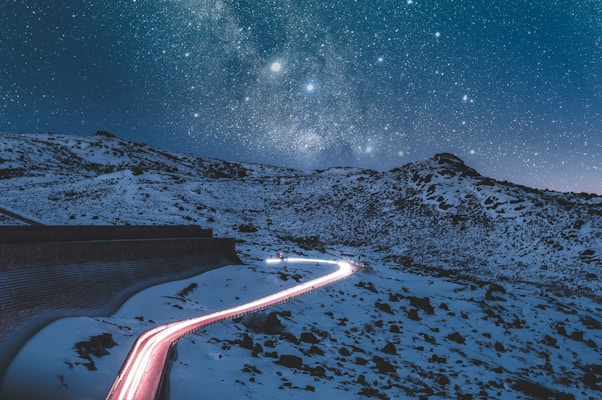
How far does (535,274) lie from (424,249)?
561 inches

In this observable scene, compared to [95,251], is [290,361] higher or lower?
lower

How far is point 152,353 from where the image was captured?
16891mm

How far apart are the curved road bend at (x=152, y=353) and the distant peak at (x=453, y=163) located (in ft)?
193

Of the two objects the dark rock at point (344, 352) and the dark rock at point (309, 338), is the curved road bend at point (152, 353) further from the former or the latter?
the dark rock at point (344, 352)

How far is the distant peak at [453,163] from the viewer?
259 feet

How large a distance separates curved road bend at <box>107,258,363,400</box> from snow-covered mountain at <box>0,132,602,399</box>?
1105 millimetres

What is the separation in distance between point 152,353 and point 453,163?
7631cm

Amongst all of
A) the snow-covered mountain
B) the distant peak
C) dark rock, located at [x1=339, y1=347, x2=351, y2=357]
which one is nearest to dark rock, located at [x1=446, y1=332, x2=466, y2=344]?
the snow-covered mountain

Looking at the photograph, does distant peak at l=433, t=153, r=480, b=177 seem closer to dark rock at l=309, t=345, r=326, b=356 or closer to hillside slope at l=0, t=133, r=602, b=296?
hillside slope at l=0, t=133, r=602, b=296

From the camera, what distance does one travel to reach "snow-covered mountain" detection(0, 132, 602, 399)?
19689 millimetres

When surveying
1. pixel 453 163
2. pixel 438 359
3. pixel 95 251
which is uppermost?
pixel 453 163

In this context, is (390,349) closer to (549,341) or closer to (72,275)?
(549,341)

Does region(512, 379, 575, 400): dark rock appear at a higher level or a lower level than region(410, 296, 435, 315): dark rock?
lower

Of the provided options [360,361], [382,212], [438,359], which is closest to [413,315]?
[438,359]
